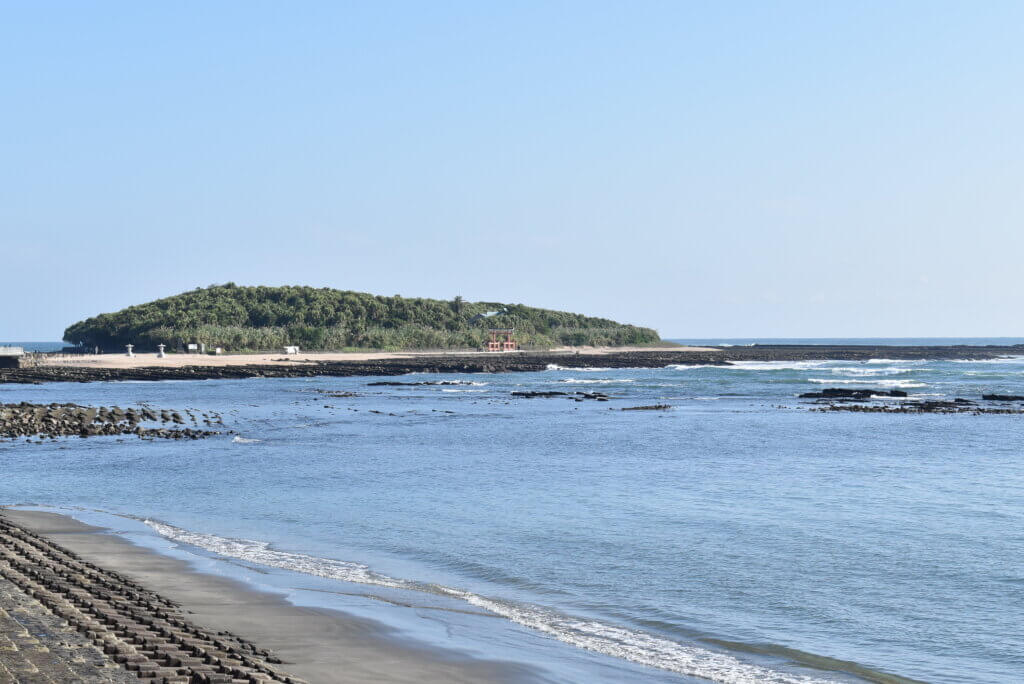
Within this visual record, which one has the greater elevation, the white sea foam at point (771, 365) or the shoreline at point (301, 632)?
the white sea foam at point (771, 365)

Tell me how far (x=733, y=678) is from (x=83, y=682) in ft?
20.8

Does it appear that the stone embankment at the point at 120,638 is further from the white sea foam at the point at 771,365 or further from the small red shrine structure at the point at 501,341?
the small red shrine structure at the point at 501,341

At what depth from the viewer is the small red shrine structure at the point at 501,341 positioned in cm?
Result: 15300

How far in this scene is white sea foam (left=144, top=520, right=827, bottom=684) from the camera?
10.5 metres

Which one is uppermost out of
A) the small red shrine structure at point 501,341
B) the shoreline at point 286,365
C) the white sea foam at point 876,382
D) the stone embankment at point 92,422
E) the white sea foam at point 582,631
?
the small red shrine structure at point 501,341

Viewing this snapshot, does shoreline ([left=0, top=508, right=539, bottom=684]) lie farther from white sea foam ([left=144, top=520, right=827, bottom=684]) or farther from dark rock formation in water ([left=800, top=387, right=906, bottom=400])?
dark rock formation in water ([left=800, top=387, right=906, bottom=400])

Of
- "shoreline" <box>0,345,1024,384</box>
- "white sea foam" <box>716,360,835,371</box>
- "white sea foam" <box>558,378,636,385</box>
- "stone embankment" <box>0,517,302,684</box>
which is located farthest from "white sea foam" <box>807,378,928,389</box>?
"stone embankment" <box>0,517,302,684</box>

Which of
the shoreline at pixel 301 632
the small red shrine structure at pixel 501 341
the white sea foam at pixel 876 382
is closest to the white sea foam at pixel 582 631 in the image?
the shoreline at pixel 301 632

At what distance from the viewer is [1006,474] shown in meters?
26.5

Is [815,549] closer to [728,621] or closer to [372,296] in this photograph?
[728,621]

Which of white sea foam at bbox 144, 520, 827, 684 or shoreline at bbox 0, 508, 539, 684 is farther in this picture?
white sea foam at bbox 144, 520, 827, 684

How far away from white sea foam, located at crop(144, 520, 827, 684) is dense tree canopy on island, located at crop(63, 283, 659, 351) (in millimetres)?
118497

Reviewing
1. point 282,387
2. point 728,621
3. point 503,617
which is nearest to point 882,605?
point 728,621

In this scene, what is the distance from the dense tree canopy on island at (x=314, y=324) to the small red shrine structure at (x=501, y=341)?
2.98 meters
